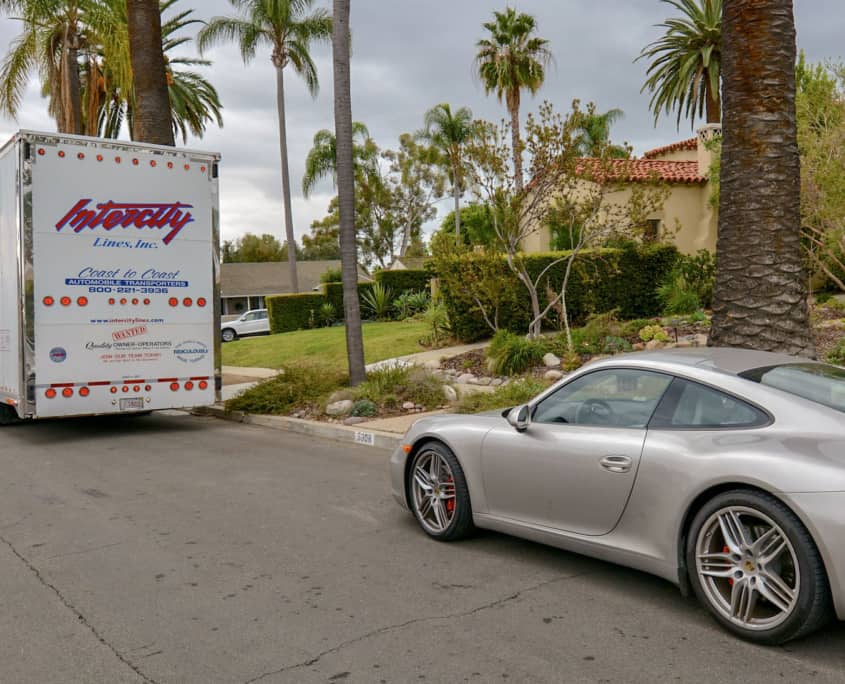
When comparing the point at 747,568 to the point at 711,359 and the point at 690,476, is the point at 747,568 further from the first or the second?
the point at 711,359

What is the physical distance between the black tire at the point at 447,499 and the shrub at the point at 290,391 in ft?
21.4

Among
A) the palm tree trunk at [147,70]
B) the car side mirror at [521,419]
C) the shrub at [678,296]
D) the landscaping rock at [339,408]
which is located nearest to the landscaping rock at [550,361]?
the landscaping rock at [339,408]

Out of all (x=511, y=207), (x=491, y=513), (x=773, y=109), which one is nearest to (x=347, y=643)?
(x=491, y=513)

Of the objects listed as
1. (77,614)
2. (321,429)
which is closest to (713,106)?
(321,429)

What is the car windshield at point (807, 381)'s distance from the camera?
13.6 feet

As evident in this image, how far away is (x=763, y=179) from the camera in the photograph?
27.5 ft

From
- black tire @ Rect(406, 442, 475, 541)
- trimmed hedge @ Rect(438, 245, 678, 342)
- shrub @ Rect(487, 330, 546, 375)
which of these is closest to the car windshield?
black tire @ Rect(406, 442, 475, 541)

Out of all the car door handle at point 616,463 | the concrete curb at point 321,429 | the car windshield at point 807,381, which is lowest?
the concrete curb at point 321,429

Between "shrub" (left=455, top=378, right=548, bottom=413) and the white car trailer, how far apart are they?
3641 mm

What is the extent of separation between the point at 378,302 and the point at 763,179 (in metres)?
22.0

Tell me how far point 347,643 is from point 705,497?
6.25 feet

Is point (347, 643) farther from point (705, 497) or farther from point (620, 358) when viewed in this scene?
point (620, 358)

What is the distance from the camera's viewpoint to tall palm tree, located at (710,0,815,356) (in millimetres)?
8312

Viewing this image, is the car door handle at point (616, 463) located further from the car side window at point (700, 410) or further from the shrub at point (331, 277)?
the shrub at point (331, 277)
